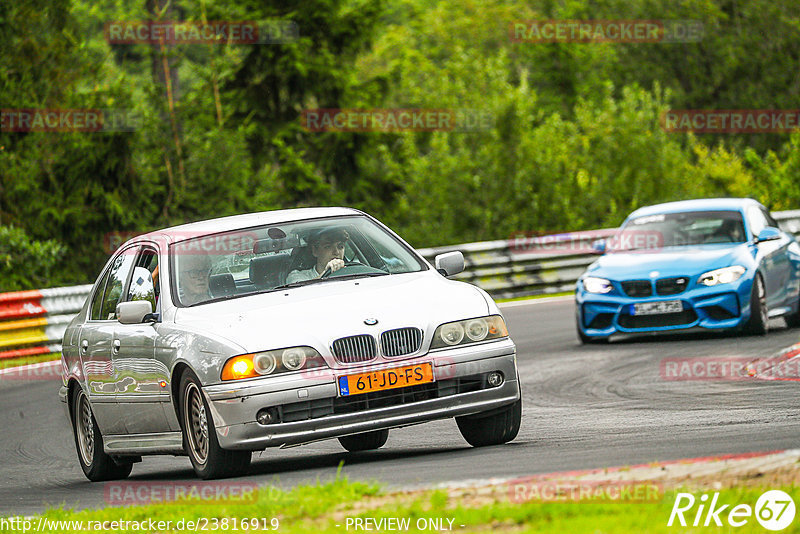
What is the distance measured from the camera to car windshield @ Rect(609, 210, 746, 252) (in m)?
16.0

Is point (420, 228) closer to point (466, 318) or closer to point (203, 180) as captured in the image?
point (203, 180)

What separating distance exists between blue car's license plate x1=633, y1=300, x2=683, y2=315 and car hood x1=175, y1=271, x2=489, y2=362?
663 cm

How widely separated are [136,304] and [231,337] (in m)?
1.15

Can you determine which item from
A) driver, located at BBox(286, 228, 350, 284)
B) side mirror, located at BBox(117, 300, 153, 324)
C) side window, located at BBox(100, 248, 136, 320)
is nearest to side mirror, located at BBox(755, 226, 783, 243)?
driver, located at BBox(286, 228, 350, 284)

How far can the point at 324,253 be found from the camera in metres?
9.22

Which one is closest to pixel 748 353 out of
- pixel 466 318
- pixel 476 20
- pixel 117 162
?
pixel 466 318

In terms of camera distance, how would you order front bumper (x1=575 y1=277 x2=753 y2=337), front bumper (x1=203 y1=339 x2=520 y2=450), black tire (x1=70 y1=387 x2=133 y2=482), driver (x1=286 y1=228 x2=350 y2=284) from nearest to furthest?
front bumper (x1=203 y1=339 x2=520 y2=450)
driver (x1=286 y1=228 x2=350 y2=284)
black tire (x1=70 y1=387 x2=133 y2=482)
front bumper (x1=575 y1=277 x2=753 y2=337)

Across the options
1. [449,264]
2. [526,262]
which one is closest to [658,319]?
[449,264]

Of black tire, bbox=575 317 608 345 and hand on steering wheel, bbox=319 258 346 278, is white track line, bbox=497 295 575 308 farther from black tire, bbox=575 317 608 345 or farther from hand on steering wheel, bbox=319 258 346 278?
hand on steering wheel, bbox=319 258 346 278

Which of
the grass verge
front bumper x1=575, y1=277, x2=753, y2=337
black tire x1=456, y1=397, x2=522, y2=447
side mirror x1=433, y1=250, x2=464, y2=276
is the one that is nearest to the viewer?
black tire x1=456, y1=397, x2=522, y2=447

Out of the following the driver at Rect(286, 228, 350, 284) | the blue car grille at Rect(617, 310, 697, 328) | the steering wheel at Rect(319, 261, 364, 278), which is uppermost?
the driver at Rect(286, 228, 350, 284)

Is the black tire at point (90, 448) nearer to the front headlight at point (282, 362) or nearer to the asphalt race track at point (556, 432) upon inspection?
the asphalt race track at point (556, 432)

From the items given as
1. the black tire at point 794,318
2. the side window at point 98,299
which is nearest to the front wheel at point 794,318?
the black tire at point 794,318

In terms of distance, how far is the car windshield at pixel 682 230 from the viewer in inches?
630
